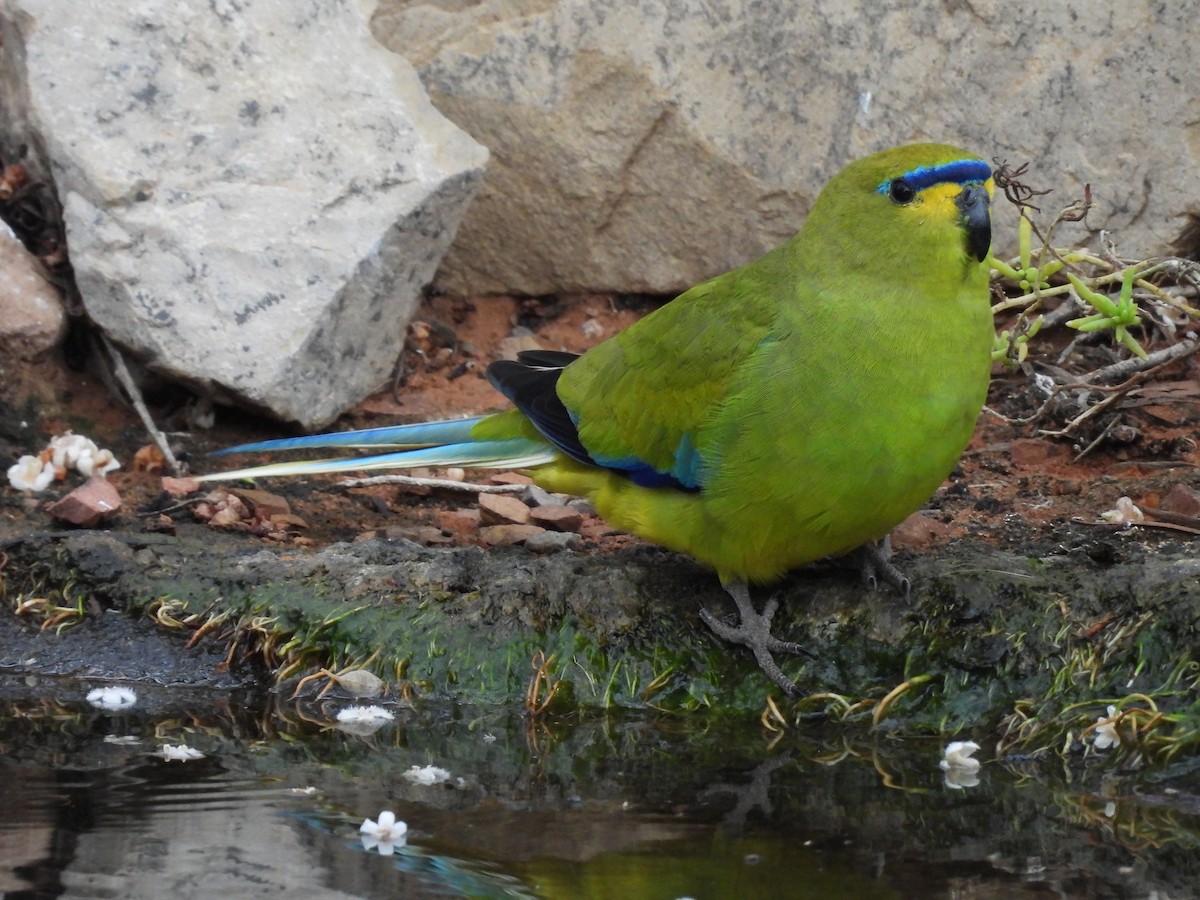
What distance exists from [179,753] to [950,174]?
2.08 metres

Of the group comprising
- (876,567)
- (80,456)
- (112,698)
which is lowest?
(112,698)

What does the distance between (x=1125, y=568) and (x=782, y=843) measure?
1.15m

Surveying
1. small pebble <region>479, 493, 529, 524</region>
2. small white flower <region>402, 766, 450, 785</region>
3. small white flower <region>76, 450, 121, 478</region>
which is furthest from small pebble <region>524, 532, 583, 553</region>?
small white flower <region>76, 450, 121, 478</region>

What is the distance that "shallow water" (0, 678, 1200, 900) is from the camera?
2.66 meters

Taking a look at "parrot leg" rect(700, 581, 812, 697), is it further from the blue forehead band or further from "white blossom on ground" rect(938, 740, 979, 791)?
the blue forehead band

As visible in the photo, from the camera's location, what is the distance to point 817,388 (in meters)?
3.32

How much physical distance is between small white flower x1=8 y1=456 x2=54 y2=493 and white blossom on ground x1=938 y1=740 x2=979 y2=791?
2.85m

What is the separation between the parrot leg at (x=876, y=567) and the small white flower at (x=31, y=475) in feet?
8.23

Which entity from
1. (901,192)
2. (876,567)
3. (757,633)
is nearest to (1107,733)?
(876,567)

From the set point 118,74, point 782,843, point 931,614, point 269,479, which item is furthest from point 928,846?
point 118,74

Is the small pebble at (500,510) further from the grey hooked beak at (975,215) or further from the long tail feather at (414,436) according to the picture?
the grey hooked beak at (975,215)

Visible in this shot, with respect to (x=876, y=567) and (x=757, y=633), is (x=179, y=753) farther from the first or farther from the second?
(x=876, y=567)

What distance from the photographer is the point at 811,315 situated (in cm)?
342

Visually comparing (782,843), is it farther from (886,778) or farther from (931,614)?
(931,614)
